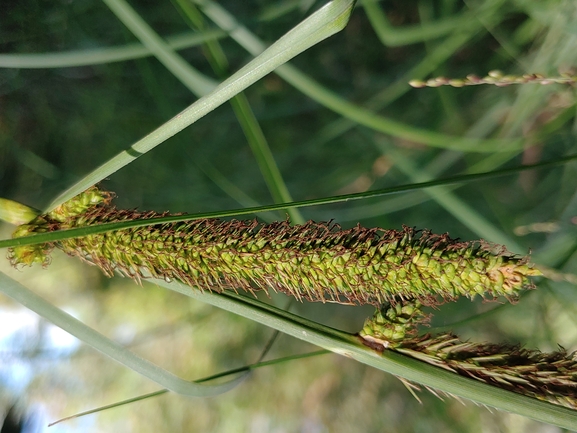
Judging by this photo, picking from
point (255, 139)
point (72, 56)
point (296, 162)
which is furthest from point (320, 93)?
point (296, 162)

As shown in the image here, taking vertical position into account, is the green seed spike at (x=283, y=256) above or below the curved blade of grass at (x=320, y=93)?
below

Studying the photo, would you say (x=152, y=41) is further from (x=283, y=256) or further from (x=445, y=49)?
(x=445, y=49)

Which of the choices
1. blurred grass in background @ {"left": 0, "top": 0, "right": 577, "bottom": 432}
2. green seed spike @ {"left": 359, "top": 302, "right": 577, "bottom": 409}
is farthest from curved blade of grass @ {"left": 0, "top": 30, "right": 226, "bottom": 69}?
green seed spike @ {"left": 359, "top": 302, "right": 577, "bottom": 409}

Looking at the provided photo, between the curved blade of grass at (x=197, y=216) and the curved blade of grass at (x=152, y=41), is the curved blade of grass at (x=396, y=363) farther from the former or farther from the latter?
the curved blade of grass at (x=152, y=41)

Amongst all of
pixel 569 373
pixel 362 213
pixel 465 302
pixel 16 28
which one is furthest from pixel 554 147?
pixel 16 28

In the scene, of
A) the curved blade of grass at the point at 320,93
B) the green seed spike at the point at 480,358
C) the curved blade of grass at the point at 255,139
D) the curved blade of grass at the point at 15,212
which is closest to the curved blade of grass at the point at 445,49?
the curved blade of grass at the point at 320,93
